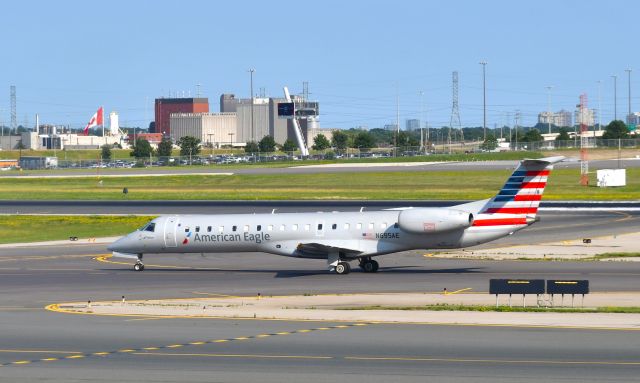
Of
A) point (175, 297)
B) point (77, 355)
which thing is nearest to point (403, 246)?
point (175, 297)

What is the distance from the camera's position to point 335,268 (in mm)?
46062

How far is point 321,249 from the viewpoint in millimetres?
45562

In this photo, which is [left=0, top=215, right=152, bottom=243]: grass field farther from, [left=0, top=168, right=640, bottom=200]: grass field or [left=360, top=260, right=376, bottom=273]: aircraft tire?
[left=360, top=260, right=376, bottom=273]: aircraft tire

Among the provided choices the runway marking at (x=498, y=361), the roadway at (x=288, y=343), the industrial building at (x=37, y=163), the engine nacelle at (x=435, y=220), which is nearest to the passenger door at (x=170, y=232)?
the roadway at (x=288, y=343)

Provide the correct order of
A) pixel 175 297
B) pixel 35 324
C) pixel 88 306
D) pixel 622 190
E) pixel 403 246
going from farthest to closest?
1. pixel 622 190
2. pixel 403 246
3. pixel 175 297
4. pixel 88 306
5. pixel 35 324

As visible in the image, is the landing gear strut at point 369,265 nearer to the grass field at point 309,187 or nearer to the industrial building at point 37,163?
the grass field at point 309,187

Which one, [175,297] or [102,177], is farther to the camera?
[102,177]

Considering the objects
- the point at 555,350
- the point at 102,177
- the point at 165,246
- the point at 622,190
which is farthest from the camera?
the point at 102,177

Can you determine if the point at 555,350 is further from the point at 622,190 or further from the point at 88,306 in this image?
the point at 622,190

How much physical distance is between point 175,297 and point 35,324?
7837 millimetres

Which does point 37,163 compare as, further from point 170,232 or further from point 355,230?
point 355,230

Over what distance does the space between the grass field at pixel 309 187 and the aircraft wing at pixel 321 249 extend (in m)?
44.9

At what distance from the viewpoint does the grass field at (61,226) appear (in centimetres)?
6956

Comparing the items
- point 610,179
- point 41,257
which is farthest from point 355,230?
point 610,179
